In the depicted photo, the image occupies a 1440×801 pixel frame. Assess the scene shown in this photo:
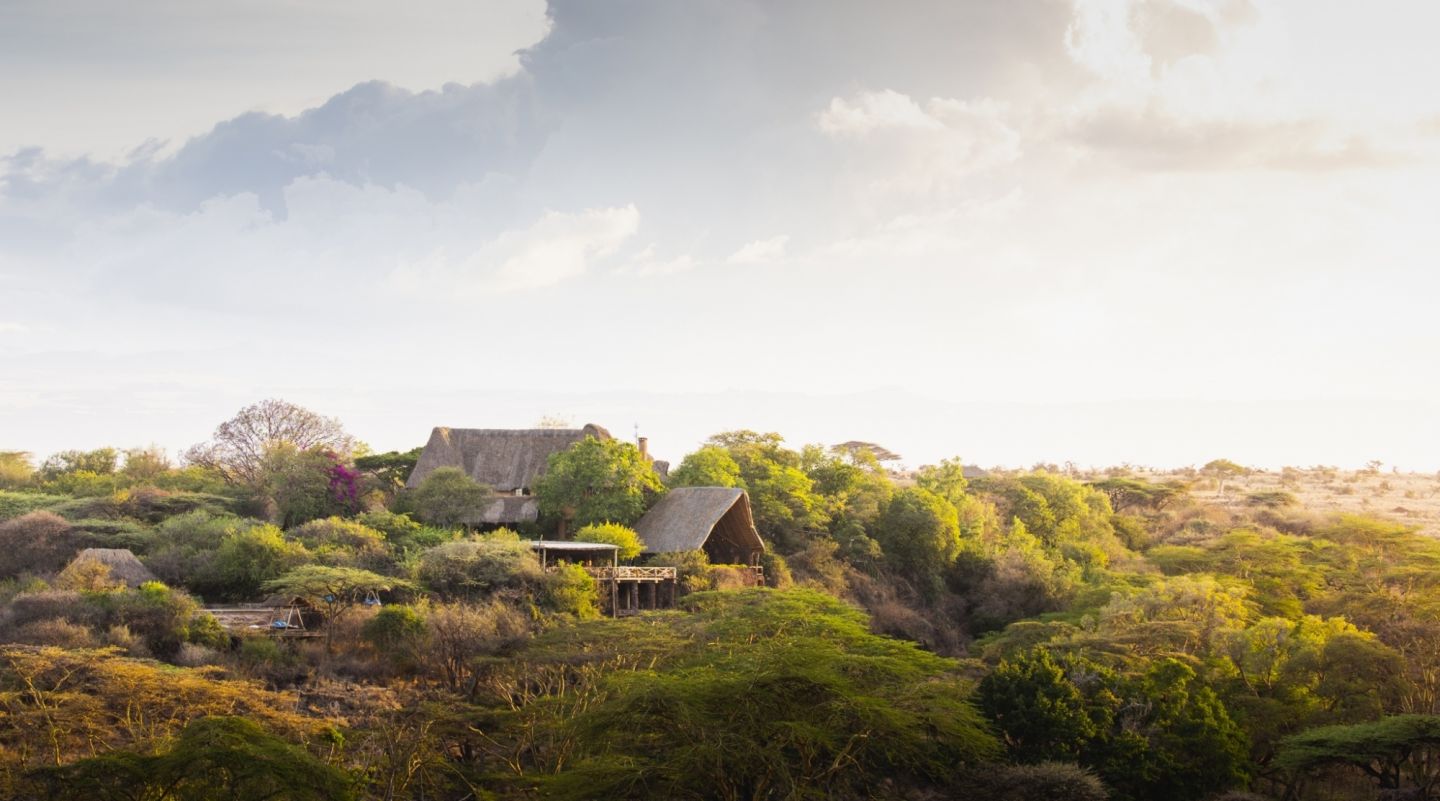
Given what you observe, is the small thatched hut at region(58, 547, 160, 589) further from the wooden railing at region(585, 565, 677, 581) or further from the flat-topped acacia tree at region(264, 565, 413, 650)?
the wooden railing at region(585, 565, 677, 581)

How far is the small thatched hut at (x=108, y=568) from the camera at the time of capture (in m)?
29.6

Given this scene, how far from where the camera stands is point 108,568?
99.9 ft

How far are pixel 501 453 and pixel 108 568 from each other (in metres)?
17.2

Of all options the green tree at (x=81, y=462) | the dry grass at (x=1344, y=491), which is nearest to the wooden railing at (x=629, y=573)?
the green tree at (x=81, y=462)

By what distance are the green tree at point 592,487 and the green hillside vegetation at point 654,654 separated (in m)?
0.11

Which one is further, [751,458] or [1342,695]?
[751,458]

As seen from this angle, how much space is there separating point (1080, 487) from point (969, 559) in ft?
44.6

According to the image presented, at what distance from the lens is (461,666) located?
28.3 metres

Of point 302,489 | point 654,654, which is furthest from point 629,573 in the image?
point 302,489

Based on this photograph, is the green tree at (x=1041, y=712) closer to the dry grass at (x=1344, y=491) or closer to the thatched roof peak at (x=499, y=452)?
the thatched roof peak at (x=499, y=452)

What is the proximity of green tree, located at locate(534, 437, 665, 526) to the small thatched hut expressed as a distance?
14.0 meters

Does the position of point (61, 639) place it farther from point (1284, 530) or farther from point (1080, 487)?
point (1284, 530)

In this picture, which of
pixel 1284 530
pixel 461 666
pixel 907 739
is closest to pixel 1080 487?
pixel 1284 530

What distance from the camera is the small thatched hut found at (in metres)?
29.6
